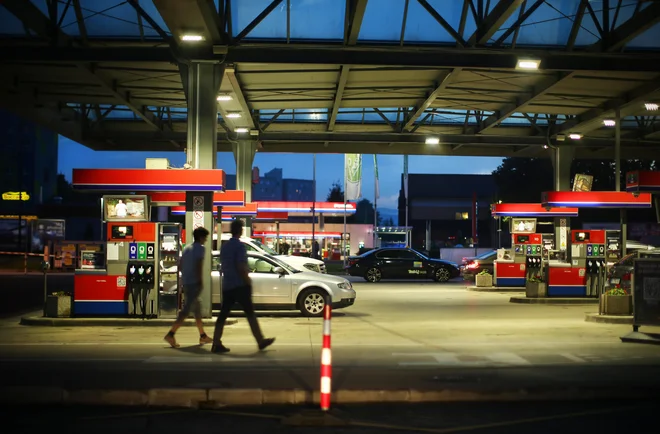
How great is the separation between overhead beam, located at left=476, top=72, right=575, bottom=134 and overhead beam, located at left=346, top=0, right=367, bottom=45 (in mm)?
6066

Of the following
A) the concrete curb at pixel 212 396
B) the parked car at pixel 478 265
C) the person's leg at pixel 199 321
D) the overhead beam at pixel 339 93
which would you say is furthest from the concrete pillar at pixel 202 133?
the parked car at pixel 478 265

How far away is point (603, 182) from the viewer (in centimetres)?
6625

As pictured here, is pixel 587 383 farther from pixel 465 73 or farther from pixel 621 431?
pixel 465 73

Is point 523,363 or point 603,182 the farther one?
point 603,182

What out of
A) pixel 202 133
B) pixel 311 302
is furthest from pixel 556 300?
pixel 202 133

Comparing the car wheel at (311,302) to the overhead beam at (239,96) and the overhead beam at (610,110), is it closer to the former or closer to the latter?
the overhead beam at (239,96)

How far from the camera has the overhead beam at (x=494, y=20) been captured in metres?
15.2

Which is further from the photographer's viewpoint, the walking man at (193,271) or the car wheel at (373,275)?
the car wheel at (373,275)

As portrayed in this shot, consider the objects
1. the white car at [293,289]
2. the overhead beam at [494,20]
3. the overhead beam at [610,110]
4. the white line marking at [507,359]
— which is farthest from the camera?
the overhead beam at [610,110]

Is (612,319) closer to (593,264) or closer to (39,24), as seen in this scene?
(593,264)

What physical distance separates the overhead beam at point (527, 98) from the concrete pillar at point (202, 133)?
8.96m

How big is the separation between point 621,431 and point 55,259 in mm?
13169

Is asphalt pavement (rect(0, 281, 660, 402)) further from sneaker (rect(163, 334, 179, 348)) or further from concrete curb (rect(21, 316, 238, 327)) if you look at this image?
concrete curb (rect(21, 316, 238, 327))

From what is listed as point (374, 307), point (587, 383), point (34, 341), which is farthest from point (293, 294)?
point (587, 383)
